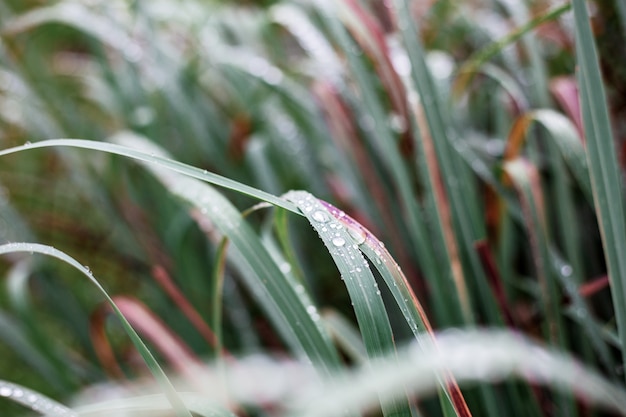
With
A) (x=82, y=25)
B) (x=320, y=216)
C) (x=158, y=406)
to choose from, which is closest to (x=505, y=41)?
(x=320, y=216)

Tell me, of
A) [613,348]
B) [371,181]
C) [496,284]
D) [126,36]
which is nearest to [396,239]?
[371,181]

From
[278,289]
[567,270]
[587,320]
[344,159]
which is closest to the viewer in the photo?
[278,289]

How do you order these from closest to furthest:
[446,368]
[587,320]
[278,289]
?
1. [446,368]
2. [278,289]
3. [587,320]

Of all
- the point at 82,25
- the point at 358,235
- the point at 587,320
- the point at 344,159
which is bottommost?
the point at 587,320

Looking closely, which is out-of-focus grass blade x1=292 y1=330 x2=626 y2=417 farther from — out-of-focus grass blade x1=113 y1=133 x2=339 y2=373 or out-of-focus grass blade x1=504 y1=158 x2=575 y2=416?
out-of-focus grass blade x1=504 y1=158 x2=575 y2=416

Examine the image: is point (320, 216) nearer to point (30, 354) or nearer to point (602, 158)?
point (602, 158)
